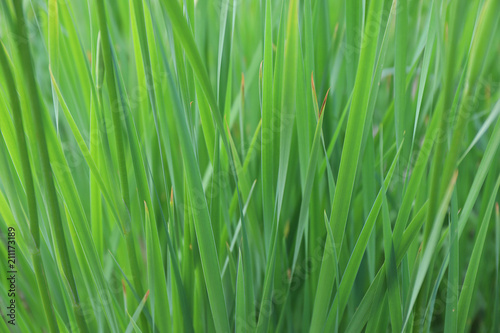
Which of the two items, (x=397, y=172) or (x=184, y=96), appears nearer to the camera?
(x=184, y=96)

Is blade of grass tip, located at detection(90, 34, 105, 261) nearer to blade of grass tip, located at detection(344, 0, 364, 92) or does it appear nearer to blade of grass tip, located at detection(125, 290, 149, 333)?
blade of grass tip, located at detection(125, 290, 149, 333)

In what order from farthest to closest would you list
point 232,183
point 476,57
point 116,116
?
point 232,183
point 116,116
point 476,57

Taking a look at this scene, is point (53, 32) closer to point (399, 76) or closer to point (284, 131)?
point (284, 131)

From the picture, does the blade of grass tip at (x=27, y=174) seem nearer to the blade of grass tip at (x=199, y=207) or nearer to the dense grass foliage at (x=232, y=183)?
the dense grass foliage at (x=232, y=183)

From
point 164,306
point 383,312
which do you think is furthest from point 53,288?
point 383,312

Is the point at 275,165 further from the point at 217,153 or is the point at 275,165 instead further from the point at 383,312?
the point at 383,312
